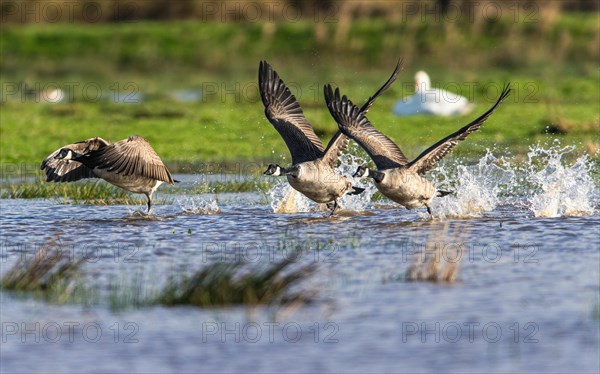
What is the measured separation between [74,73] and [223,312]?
1295 inches

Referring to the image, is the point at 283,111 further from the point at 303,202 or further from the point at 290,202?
the point at 303,202

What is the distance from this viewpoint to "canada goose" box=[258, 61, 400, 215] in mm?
13742

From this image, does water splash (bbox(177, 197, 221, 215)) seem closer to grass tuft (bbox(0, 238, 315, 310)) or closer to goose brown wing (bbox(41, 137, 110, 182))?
goose brown wing (bbox(41, 137, 110, 182))

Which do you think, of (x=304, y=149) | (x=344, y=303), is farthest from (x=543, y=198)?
(x=344, y=303)

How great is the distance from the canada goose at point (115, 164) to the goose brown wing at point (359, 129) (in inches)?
94.0

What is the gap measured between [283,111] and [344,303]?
600cm

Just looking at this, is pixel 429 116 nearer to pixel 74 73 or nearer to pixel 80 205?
pixel 80 205

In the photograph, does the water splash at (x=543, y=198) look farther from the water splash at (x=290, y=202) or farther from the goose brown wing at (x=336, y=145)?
the water splash at (x=290, y=202)

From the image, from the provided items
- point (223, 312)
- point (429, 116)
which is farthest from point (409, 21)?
point (223, 312)

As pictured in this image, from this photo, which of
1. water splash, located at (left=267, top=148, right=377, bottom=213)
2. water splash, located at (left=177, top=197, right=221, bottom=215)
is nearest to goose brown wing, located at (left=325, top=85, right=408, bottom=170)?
water splash, located at (left=267, top=148, right=377, bottom=213)

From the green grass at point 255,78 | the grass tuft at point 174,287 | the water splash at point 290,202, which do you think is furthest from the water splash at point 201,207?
the green grass at point 255,78

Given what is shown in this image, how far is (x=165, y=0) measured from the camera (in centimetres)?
4862

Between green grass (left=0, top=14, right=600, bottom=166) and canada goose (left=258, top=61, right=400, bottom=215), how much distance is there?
5.48 meters

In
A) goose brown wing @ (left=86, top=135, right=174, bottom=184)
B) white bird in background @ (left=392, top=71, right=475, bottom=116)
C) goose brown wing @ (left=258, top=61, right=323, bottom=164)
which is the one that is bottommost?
goose brown wing @ (left=86, top=135, right=174, bottom=184)
